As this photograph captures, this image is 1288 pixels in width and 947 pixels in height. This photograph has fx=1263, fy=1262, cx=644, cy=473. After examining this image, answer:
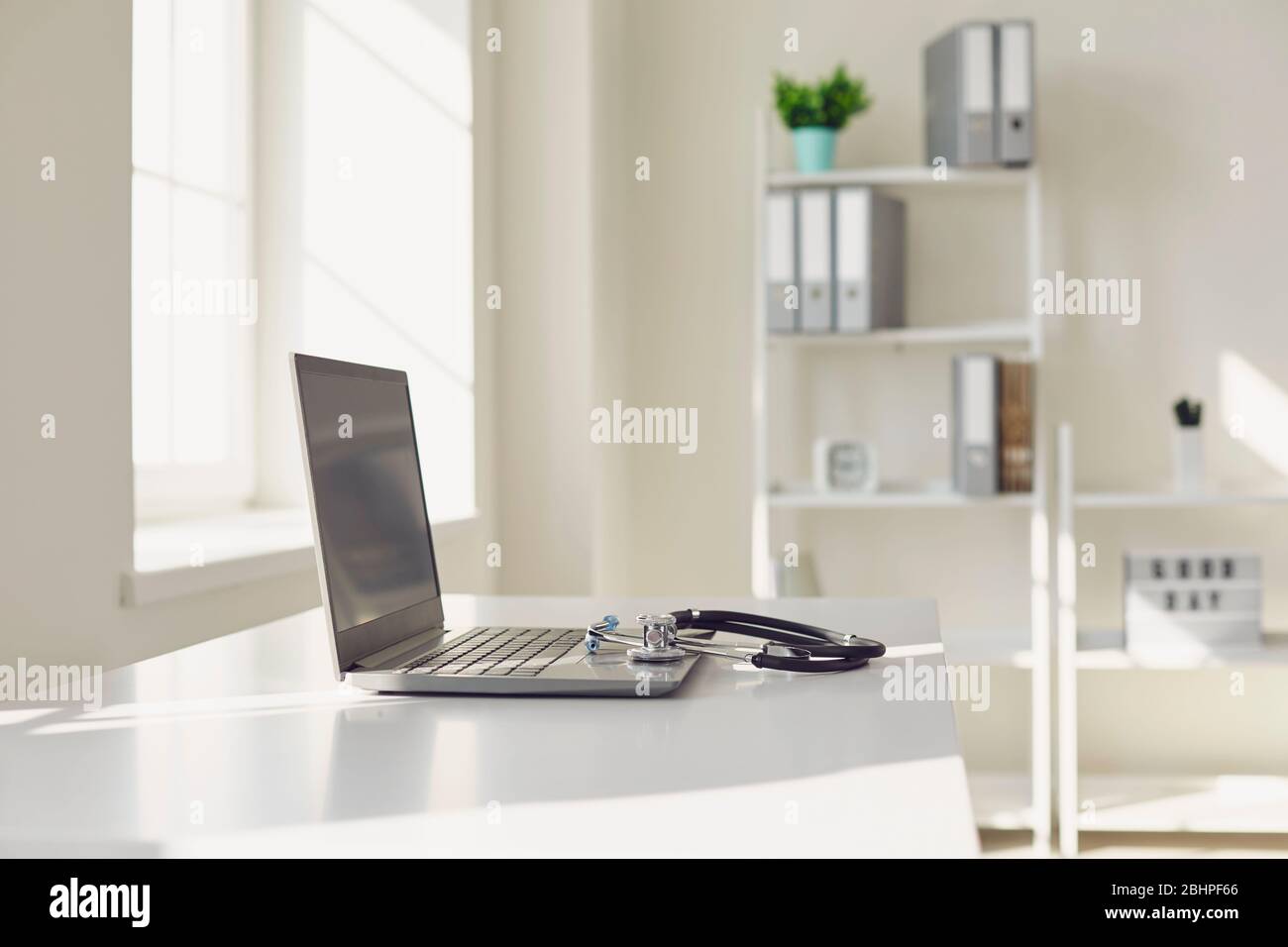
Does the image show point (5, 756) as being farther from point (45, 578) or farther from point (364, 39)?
point (364, 39)

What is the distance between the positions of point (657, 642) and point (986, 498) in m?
1.72

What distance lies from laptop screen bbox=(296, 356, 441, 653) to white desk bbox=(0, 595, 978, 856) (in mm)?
85

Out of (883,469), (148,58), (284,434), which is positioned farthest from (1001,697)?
(148,58)

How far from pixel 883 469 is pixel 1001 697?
1.95 feet

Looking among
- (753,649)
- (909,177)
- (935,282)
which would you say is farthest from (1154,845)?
(753,649)

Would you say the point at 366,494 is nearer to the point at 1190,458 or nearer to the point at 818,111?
the point at 818,111

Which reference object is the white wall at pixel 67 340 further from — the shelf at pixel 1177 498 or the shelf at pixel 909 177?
the shelf at pixel 1177 498

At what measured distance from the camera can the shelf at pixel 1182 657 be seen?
2.54 metres

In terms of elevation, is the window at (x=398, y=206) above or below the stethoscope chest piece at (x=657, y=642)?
above

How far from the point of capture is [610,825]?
60cm

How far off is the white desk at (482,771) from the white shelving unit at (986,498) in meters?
1.70

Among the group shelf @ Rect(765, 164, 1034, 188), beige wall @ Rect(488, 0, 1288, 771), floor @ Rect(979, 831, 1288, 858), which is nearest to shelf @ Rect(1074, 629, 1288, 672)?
beige wall @ Rect(488, 0, 1288, 771)

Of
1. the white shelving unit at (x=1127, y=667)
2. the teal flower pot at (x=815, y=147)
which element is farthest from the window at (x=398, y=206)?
the white shelving unit at (x=1127, y=667)

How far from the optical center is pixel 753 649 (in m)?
1.12
